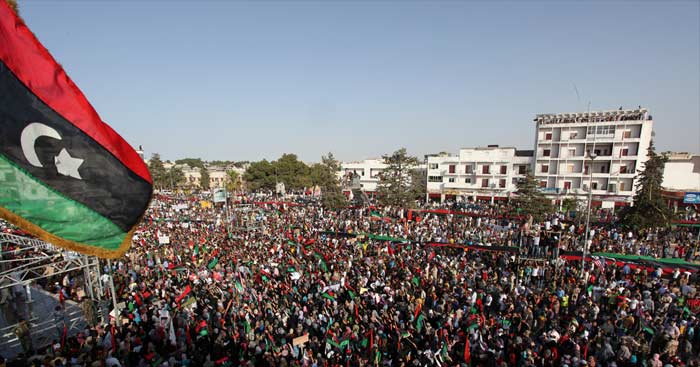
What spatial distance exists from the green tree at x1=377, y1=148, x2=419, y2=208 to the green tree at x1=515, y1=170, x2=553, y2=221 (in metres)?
11.2

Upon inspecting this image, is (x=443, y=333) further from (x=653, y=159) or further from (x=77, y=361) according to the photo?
(x=653, y=159)

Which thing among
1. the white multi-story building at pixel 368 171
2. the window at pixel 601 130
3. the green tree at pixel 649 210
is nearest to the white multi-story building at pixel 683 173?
the window at pixel 601 130

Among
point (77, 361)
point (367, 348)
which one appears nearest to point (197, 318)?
point (77, 361)

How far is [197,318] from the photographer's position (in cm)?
1131

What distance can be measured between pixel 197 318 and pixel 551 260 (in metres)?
14.7

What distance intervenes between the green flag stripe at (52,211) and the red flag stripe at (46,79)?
0.76 meters

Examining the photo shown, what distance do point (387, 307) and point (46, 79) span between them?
1030cm

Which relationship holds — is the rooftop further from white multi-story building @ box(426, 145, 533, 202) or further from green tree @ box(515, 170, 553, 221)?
green tree @ box(515, 170, 553, 221)

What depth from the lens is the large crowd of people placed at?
8.77 m

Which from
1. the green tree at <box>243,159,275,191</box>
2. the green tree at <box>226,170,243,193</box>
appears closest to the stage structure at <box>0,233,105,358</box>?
the green tree at <box>243,159,275,191</box>

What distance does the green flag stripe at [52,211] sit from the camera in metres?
3.75

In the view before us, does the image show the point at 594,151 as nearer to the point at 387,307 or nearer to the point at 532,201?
→ the point at 532,201

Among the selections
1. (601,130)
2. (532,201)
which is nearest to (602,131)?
(601,130)

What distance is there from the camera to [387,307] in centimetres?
1129
